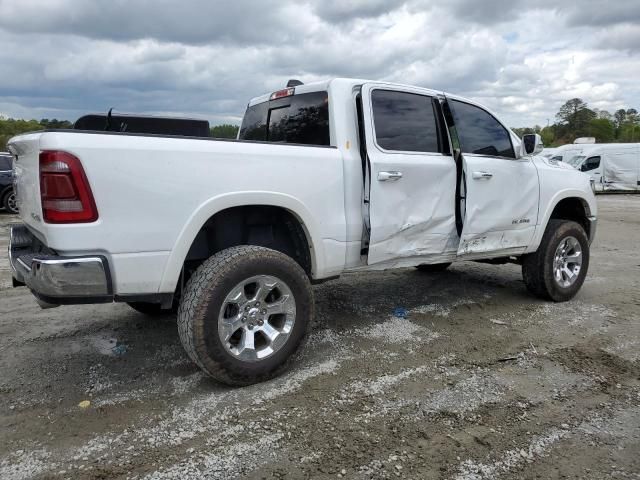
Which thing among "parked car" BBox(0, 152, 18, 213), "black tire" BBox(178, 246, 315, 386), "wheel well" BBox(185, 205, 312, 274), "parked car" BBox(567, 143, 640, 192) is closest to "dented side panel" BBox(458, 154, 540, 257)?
"wheel well" BBox(185, 205, 312, 274)

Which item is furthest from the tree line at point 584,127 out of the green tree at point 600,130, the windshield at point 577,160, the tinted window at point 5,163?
the tinted window at point 5,163

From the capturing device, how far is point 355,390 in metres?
3.39

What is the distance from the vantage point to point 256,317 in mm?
3424

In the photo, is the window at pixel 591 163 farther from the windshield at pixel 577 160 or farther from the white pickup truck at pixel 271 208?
the white pickup truck at pixel 271 208

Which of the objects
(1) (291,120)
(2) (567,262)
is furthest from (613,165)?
(1) (291,120)

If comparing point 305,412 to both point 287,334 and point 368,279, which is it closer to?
point 287,334

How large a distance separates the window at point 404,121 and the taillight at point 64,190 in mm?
2146

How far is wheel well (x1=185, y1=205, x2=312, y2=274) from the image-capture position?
361cm

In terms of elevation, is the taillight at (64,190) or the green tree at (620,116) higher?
the green tree at (620,116)

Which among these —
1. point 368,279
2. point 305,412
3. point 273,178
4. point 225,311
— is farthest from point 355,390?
point 368,279

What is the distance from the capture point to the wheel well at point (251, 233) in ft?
11.8

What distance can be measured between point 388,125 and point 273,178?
1226 mm

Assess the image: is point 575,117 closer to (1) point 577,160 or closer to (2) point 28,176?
(1) point 577,160

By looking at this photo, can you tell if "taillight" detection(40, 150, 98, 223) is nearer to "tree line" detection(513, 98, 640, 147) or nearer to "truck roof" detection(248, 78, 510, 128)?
"truck roof" detection(248, 78, 510, 128)
